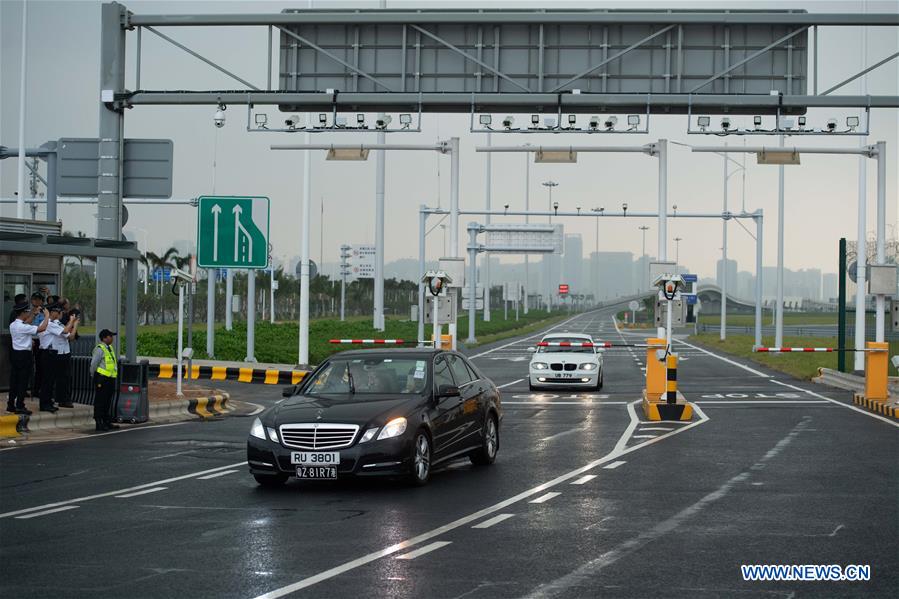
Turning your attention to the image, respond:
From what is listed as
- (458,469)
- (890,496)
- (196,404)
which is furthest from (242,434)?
(890,496)

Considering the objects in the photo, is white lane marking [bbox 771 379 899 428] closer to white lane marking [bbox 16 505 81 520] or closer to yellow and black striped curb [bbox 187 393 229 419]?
yellow and black striped curb [bbox 187 393 229 419]

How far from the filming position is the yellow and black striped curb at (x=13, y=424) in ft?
61.8

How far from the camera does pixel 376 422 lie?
43.5 ft

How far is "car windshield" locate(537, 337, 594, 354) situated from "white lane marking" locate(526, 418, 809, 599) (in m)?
17.5

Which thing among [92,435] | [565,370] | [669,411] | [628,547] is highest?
[565,370]

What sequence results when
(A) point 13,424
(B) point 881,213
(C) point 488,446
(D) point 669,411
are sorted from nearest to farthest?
(C) point 488,446 → (A) point 13,424 → (D) point 669,411 → (B) point 881,213

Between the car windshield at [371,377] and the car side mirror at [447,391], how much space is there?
261 millimetres

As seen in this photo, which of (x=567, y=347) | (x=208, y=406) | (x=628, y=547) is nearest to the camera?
(x=628, y=547)

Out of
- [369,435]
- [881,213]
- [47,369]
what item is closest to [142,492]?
[369,435]

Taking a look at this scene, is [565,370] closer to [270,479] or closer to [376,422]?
[270,479]

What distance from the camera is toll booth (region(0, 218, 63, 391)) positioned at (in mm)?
23234

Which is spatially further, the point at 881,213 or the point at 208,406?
the point at 881,213

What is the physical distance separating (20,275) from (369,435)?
1302 cm

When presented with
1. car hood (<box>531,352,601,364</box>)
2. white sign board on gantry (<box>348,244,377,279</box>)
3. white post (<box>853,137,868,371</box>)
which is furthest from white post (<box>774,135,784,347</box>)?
white sign board on gantry (<box>348,244,377,279</box>)
